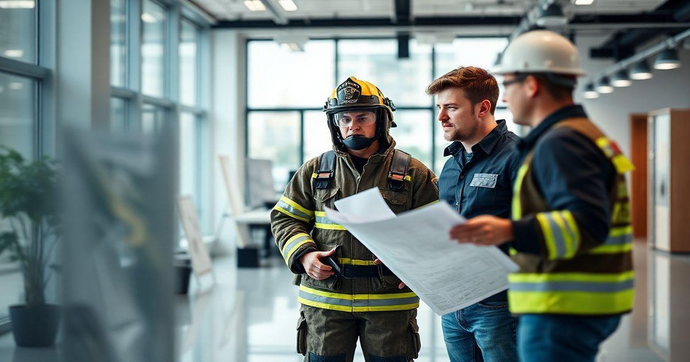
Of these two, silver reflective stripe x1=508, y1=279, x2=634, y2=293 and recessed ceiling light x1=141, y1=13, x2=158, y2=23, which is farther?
recessed ceiling light x1=141, y1=13, x2=158, y2=23

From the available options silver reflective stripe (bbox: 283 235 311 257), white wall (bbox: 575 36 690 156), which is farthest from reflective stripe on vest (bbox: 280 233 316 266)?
white wall (bbox: 575 36 690 156)

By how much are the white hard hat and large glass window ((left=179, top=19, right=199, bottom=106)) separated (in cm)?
953

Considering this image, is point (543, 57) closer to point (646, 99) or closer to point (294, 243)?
point (294, 243)

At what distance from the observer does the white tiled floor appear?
4.94 metres

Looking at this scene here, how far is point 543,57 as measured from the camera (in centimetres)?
158

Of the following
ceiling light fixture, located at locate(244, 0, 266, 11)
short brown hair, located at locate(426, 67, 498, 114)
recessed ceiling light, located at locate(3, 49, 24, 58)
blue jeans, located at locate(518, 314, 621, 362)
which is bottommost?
blue jeans, located at locate(518, 314, 621, 362)

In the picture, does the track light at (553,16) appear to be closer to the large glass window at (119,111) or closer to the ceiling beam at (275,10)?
the ceiling beam at (275,10)

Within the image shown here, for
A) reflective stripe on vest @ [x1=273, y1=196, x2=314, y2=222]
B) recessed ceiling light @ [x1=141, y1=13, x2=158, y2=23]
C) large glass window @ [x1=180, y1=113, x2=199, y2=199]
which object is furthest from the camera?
large glass window @ [x1=180, y1=113, x2=199, y2=199]

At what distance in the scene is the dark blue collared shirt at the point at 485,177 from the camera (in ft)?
7.68

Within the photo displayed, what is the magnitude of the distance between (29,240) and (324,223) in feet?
5.82

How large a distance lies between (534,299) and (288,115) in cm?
1155

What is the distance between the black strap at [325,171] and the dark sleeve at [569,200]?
1082 mm

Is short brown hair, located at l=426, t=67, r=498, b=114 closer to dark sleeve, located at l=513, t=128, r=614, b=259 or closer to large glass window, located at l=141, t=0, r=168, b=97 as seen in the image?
dark sleeve, located at l=513, t=128, r=614, b=259

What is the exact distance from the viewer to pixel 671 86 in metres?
13.2
